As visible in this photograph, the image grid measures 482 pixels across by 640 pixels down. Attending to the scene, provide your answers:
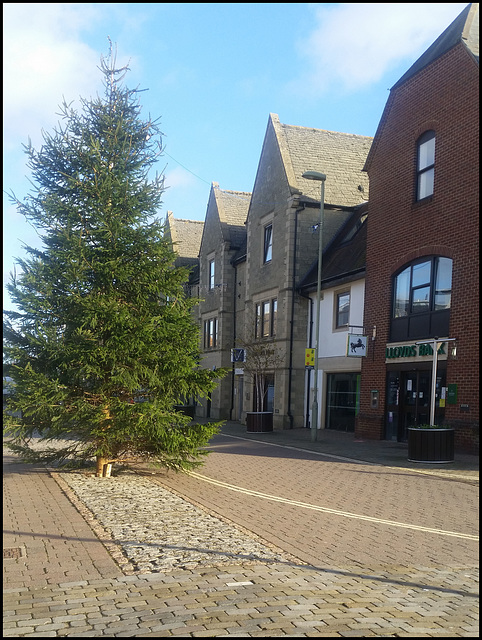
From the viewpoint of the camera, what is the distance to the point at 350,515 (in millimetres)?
9164

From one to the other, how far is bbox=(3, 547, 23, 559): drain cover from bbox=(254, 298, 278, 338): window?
23905mm

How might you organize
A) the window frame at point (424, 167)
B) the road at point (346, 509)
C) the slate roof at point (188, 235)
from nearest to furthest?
1. the road at point (346, 509)
2. the window frame at point (424, 167)
3. the slate roof at point (188, 235)

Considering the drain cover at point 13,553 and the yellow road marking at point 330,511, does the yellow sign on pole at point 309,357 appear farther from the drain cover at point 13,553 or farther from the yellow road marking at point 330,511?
the drain cover at point 13,553

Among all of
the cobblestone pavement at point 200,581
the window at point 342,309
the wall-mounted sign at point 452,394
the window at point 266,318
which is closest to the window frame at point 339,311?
the window at point 342,309

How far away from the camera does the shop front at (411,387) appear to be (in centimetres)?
1875

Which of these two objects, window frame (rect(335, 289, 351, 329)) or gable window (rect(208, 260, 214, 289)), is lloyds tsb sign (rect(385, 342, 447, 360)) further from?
gable window (rect(208, 260, 214, 289))

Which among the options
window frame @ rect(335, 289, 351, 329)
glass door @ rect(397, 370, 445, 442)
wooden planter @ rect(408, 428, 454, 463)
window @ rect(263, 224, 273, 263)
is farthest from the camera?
window @ rect(263, 224, 273, 263)

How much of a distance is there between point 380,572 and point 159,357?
21.4 ft

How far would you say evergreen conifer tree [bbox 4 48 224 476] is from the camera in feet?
37.7

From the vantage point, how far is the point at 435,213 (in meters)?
19.1

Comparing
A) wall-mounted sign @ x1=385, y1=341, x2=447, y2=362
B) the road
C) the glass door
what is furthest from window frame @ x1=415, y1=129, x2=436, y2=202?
the road

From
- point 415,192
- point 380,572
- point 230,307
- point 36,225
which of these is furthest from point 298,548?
point 230,307

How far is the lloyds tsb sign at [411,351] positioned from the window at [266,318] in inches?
393

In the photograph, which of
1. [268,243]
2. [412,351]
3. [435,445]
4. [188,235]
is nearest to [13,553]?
[435,445]
